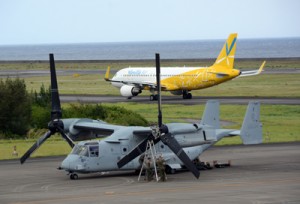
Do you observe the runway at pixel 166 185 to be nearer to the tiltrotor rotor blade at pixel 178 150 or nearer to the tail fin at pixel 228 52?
the tiltrotor rotor blade at pixel 178 150

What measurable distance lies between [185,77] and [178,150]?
54.5 meters

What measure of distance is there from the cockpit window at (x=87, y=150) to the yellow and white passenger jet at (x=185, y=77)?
168ft

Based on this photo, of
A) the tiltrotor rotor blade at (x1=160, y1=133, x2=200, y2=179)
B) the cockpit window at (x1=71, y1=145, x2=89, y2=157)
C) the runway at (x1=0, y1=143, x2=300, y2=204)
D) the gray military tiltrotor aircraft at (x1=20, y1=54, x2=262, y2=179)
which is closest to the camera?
the runway at (x1=0, y1=143, x2=300, y2=204)

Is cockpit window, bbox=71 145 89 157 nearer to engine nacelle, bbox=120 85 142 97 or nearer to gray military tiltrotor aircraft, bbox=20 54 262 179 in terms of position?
gray military tiltrotor aircraft, bbox=20 54 262 179

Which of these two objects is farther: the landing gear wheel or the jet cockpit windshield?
the landing gear wheel

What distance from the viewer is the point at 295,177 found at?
37.2 metres

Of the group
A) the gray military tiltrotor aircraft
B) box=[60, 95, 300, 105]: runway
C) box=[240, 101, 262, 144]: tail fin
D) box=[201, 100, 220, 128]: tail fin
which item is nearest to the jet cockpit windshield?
the gray military tiltrotor aircraft

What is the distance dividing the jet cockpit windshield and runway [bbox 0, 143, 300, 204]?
1372 mm

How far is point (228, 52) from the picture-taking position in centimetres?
8788

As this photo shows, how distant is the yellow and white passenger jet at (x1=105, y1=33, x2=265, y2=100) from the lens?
3472 inches

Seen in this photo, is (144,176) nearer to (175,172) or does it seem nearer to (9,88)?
(175,172)

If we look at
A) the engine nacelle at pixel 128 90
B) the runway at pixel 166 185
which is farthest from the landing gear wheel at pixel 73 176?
the engine nacelle at pixel 128 90

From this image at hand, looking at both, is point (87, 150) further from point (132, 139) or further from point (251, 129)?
point (251, 129)

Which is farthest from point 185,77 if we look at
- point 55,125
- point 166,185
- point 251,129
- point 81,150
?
point 166,185
